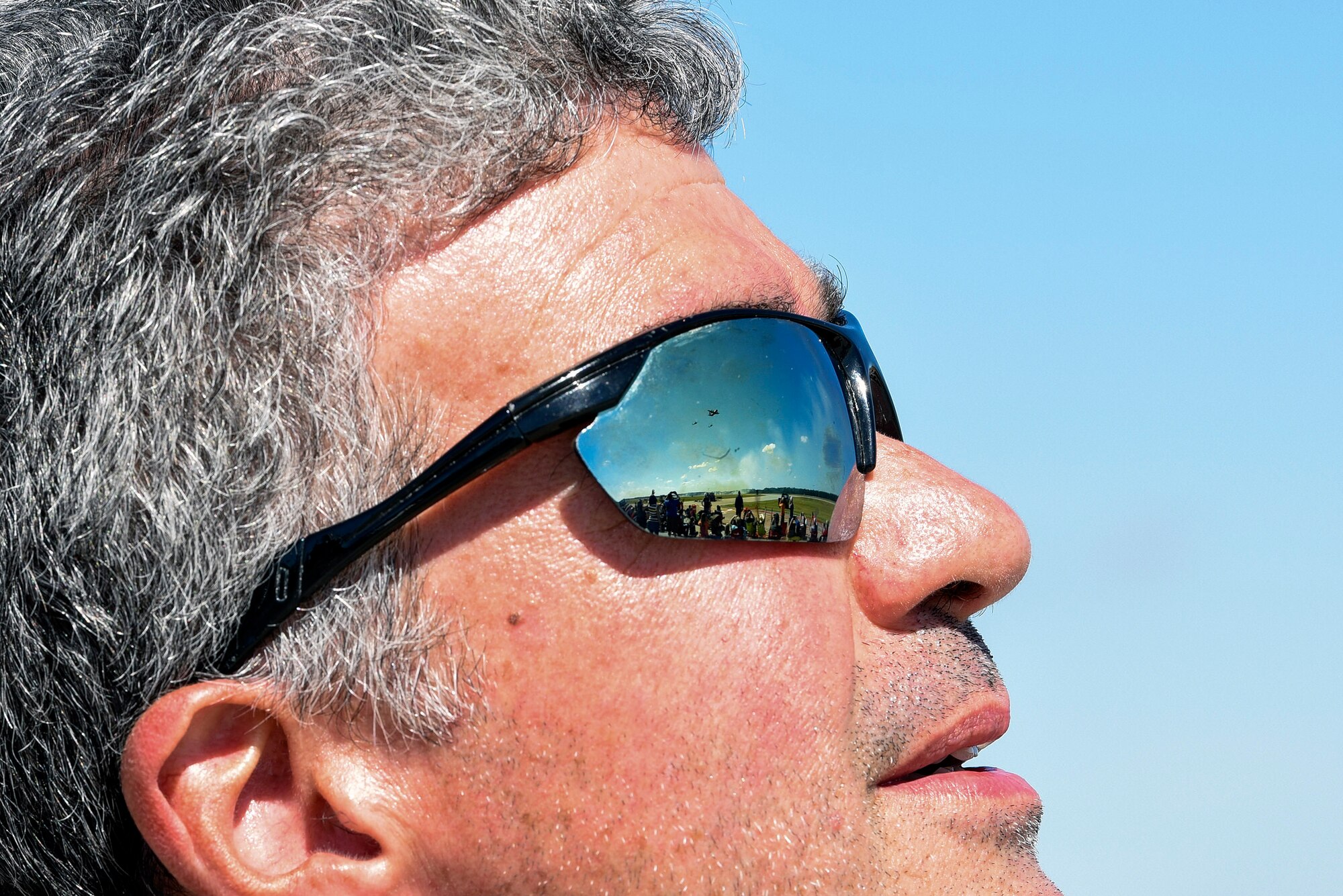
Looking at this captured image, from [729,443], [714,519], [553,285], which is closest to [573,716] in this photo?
[714,519]

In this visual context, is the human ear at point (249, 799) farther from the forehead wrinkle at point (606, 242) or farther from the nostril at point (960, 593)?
the nostril at point (960, 593)

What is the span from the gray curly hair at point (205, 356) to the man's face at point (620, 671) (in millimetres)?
94

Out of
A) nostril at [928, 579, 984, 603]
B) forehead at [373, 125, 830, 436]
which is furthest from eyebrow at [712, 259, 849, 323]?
nostril at [928, 579, 984, 603]

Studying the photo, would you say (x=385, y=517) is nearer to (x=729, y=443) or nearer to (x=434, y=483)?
(x=434, y=483)

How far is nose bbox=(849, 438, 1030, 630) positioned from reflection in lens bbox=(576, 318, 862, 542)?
10 cm

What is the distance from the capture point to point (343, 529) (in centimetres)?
213

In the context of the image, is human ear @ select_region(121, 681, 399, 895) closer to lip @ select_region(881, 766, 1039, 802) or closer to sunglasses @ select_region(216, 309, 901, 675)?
sunglasses @ select_region(216, 309, 901, 675)

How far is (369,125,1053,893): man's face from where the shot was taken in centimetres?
212

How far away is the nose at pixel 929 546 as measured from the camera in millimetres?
2393

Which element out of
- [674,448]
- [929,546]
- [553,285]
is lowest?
[929,546]

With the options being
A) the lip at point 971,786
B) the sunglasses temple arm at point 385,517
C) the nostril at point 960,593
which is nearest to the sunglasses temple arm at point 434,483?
the sunglasses temple arm at point 385,517

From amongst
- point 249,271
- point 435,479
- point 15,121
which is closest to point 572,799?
point 435,479

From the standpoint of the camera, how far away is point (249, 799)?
2.22m

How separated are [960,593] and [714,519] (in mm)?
624
